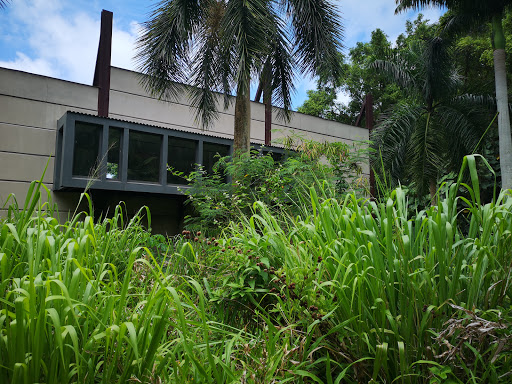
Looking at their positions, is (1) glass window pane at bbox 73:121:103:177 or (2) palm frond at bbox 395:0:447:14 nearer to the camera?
(1) glass window pane at bbox 73:121:103:177

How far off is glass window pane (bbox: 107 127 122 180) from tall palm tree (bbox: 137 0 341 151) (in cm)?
307

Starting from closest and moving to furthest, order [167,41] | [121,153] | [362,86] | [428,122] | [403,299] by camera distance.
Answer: [403,299] → [167,41] → [121,153] → [428,122] → [362,86]

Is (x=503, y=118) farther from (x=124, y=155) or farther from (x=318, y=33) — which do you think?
(x=124, y=155)

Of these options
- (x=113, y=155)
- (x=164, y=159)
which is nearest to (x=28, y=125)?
(x=113, y=155)

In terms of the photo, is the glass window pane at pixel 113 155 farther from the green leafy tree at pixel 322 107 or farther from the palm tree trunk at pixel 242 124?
the green leafy tree at pixel 322 107

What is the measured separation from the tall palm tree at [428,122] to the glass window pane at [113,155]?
9.98 m

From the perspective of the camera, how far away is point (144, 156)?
41.1 feet

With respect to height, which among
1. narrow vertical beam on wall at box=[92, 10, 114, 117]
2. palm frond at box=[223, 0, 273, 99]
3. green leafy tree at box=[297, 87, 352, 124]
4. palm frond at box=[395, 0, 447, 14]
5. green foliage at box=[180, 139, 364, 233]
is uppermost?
green leafy tree at box=[297, 87, 352, 124]

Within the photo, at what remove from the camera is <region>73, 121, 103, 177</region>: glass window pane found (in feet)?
37.3

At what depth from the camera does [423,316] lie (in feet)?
5.94

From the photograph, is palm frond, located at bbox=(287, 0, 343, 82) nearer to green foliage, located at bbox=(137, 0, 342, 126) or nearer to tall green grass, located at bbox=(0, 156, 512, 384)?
green foliage, located at bbox=(137, 0, 342, 126)

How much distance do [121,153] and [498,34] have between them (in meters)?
13.2

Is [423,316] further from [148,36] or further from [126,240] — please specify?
[148,36]

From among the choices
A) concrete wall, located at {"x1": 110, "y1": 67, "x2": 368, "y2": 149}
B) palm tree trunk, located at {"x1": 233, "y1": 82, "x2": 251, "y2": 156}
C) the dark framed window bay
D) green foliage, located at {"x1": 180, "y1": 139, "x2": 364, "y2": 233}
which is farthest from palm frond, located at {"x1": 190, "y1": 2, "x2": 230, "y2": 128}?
green foliage, located at {"x1": 180, "y1": 139, "x2": 364, "y2": 233}
